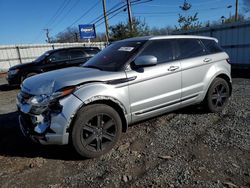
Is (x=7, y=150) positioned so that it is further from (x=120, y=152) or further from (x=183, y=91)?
(x=183, y=91)

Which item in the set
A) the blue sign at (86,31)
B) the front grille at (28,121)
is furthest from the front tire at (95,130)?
the blue sign at (86,31)

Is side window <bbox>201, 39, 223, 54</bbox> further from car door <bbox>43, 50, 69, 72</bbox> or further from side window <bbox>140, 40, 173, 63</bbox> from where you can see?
car door <bbox>43, 50, 69, 72</bbox>

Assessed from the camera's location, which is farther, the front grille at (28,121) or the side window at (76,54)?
the side window at (76,54)

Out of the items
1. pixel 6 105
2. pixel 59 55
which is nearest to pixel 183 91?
pixel 6 105

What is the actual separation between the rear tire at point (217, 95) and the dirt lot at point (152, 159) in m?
0.34

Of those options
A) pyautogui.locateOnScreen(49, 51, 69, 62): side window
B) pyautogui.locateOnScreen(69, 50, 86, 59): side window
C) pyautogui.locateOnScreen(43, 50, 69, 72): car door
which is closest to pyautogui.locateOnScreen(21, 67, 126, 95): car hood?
pyautogui.locateOnScreen(43, 50, 69, 72): car door

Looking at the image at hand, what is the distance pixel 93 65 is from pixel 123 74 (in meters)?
0.89

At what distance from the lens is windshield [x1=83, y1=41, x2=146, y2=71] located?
12.8 feet

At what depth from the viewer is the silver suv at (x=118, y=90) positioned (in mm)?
3176

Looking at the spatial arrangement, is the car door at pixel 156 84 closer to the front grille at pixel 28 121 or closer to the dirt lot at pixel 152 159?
the dirt lot at pixel 152 159

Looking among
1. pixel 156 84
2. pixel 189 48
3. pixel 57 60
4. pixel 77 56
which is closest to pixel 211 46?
pixel 189 48

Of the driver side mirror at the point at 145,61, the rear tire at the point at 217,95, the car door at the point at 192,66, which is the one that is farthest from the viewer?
the rear tire at the point at 217,95

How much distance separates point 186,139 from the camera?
3854mm

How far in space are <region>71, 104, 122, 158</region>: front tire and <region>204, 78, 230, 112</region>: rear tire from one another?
228cm
